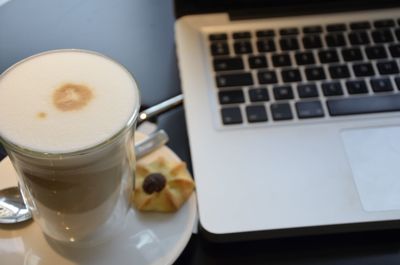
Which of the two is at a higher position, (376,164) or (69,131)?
(69,131)

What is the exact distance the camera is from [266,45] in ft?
1.55

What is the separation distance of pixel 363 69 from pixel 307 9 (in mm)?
95

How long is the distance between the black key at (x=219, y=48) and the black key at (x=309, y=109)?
0.09 metres

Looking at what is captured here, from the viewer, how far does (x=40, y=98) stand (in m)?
0.29

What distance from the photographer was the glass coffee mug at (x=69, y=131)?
10.9 inches

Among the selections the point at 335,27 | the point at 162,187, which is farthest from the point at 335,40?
the point at 162,187

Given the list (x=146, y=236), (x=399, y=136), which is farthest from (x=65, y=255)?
(x=399, y=136)

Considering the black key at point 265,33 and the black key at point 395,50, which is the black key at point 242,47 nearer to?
the black key at point 265,33

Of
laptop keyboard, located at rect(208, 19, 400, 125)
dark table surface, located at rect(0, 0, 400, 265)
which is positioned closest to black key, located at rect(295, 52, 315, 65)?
laptop keyboard, located at rect(208, 19, 400, 125)

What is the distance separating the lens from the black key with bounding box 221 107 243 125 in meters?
0.42

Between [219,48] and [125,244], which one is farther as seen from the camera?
[219,48]

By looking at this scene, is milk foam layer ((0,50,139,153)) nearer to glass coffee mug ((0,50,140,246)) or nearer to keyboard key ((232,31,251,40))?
glass coffee mug ((0,50,140,246))

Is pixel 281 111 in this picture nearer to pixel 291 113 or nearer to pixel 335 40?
pixel 291 113

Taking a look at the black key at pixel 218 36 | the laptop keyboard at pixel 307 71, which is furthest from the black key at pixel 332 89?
the black key at pixel 218 36
